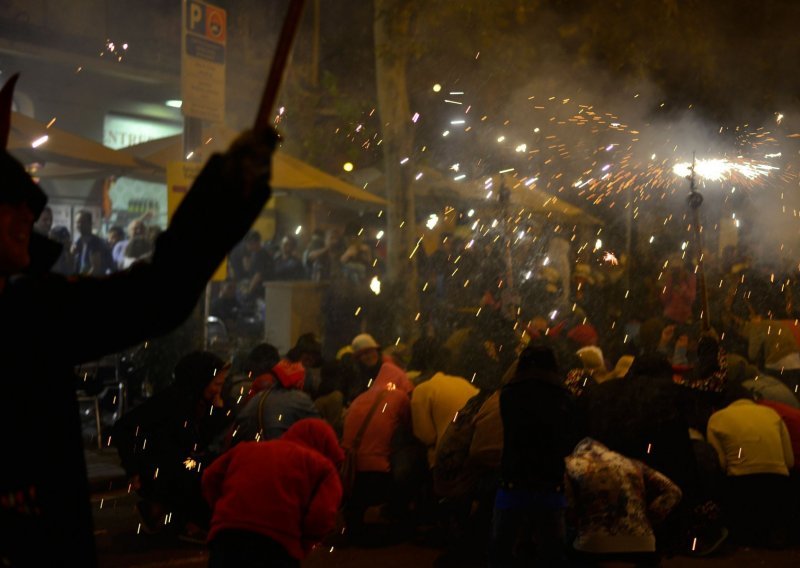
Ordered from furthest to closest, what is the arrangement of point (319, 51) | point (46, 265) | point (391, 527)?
point (319, 51)
point (391, 527)
point (46, 265)

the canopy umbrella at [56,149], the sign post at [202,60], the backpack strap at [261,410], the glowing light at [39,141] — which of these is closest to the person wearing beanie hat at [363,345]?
the sign post at [202,60]

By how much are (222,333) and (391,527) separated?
15.6 ft

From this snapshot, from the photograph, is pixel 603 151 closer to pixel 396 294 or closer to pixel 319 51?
pixel 396 294

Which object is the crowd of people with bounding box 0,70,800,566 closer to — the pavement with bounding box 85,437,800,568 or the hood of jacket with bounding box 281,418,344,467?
the hood of jacket with bounding box 281,418,344,467

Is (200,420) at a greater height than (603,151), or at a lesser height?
lesser

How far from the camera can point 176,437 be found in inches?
285

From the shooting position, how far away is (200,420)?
24.8ft

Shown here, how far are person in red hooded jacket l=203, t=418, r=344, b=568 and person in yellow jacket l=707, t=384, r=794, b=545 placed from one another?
4.38 metres

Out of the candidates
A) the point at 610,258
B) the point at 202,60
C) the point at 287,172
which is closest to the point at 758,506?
the point at 202,60

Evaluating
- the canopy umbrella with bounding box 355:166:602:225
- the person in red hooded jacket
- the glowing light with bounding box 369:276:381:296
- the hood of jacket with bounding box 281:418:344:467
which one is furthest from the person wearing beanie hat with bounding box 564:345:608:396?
the canopy umbrella with bounding box 355:166:602:225

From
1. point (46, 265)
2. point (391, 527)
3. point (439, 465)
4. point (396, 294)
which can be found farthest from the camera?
point (396, 294)

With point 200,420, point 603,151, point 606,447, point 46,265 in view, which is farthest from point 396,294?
point 46,265

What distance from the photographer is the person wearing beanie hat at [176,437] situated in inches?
283

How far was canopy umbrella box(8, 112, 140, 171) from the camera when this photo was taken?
40.7ft
